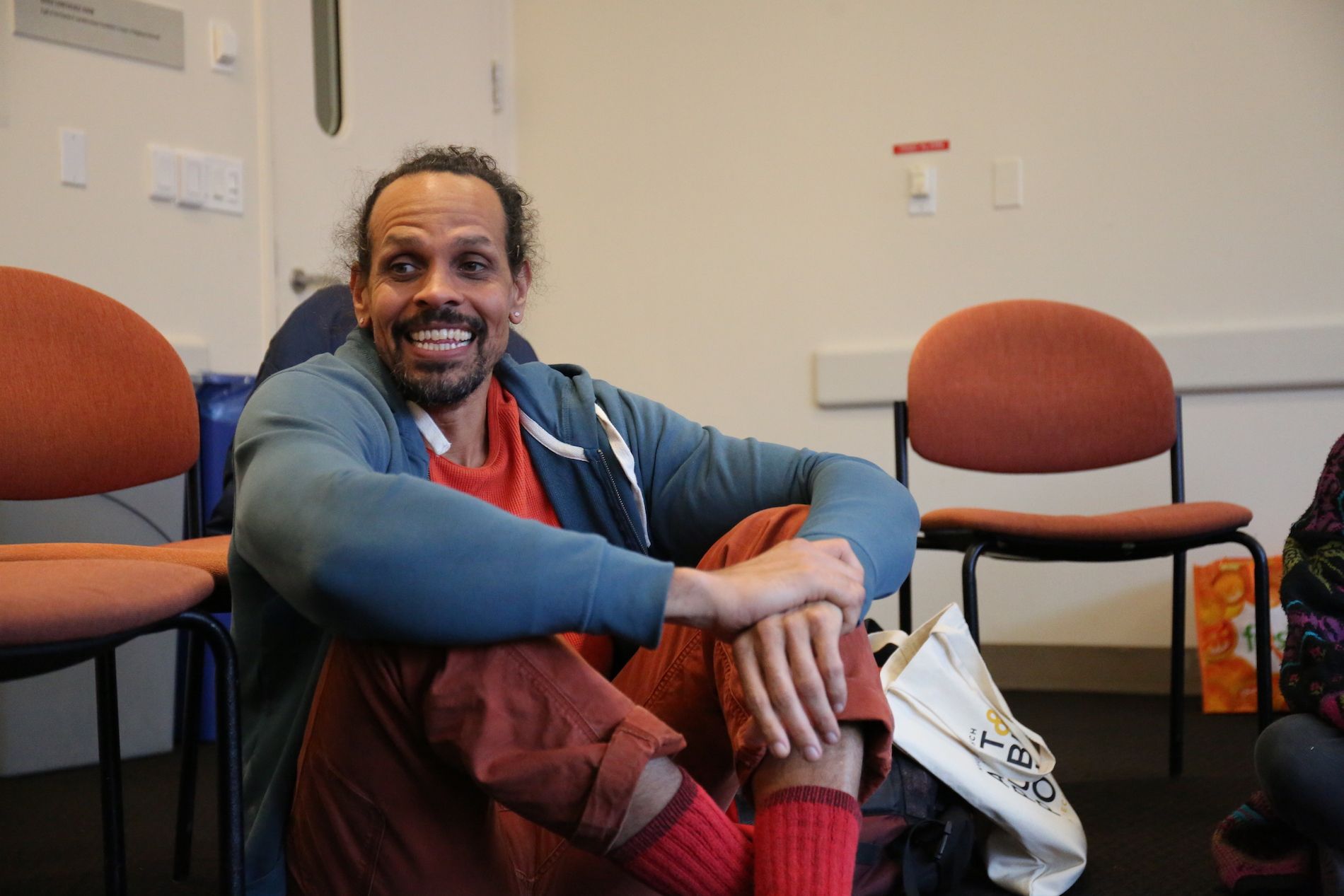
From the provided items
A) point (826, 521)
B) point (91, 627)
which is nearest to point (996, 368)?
Result: point (826, 521)

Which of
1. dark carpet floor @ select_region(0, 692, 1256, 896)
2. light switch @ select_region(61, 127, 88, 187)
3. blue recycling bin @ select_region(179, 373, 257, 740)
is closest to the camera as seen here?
dark carpet floor @ select_region(0, 692, 1256, 896)

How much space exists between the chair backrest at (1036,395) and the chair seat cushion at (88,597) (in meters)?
1.57

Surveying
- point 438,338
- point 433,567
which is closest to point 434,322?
point 438,338

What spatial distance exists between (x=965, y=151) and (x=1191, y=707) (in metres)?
1.55

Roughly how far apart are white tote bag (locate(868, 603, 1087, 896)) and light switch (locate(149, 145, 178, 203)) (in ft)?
6.94

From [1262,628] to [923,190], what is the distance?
1.57 m

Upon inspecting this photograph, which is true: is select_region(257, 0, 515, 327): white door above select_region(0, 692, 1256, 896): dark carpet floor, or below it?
above

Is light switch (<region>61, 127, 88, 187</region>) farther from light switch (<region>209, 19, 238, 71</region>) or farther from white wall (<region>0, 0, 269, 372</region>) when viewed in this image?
light switch (<region>209, 19, 238, 71</region>)

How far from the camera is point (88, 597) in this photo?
3.46 ft

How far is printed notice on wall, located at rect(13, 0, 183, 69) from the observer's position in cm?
262

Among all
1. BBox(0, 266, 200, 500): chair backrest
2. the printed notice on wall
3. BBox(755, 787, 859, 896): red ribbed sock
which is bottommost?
BBox(755, 787, 859, 896): red ribbed sock

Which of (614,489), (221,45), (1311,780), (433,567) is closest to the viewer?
(433,567)

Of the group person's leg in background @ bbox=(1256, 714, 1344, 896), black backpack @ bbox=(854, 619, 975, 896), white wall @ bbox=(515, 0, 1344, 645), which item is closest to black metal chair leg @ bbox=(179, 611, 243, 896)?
black backpack @ bbox=(854, 619, 975, 896)

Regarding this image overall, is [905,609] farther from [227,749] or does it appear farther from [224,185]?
[224,185]
